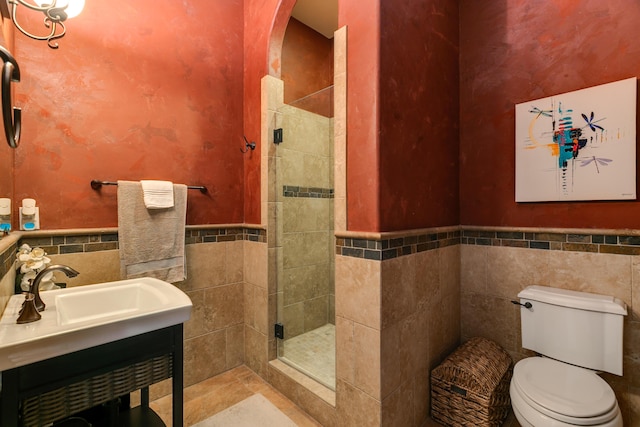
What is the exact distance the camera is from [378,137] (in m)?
1.41

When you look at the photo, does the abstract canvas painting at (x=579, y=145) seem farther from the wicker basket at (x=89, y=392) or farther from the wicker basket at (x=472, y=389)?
the wicker basket at (x=89, y=392)

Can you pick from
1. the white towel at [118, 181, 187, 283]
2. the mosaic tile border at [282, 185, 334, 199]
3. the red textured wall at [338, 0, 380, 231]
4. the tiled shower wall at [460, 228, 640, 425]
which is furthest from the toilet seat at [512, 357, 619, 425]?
the white towel at [118, 181, 187, 283]

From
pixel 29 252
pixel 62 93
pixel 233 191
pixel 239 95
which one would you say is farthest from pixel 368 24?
pixel 29 252

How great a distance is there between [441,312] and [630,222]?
106 cm

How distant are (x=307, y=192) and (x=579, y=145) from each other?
5.85ft

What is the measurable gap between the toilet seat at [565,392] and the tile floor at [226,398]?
472mm

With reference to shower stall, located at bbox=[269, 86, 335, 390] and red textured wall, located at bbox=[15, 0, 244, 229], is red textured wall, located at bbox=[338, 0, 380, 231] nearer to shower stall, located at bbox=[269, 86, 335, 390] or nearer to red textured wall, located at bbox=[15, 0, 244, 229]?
shower stall, located at bbox=[269, 86, 335, 390]

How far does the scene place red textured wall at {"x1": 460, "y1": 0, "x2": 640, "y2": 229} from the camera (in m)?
1.55

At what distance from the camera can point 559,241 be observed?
170cm

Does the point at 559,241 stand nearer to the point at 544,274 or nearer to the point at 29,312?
the point at 544,274

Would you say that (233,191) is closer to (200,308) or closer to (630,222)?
(200,308)

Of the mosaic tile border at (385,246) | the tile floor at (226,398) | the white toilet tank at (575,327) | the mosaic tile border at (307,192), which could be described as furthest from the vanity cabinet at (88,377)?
the white toilet tank at (575,327)

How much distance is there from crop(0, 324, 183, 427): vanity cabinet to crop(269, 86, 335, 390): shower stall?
3.39 ft

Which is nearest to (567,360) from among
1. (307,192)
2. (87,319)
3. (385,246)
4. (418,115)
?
(385,246)
